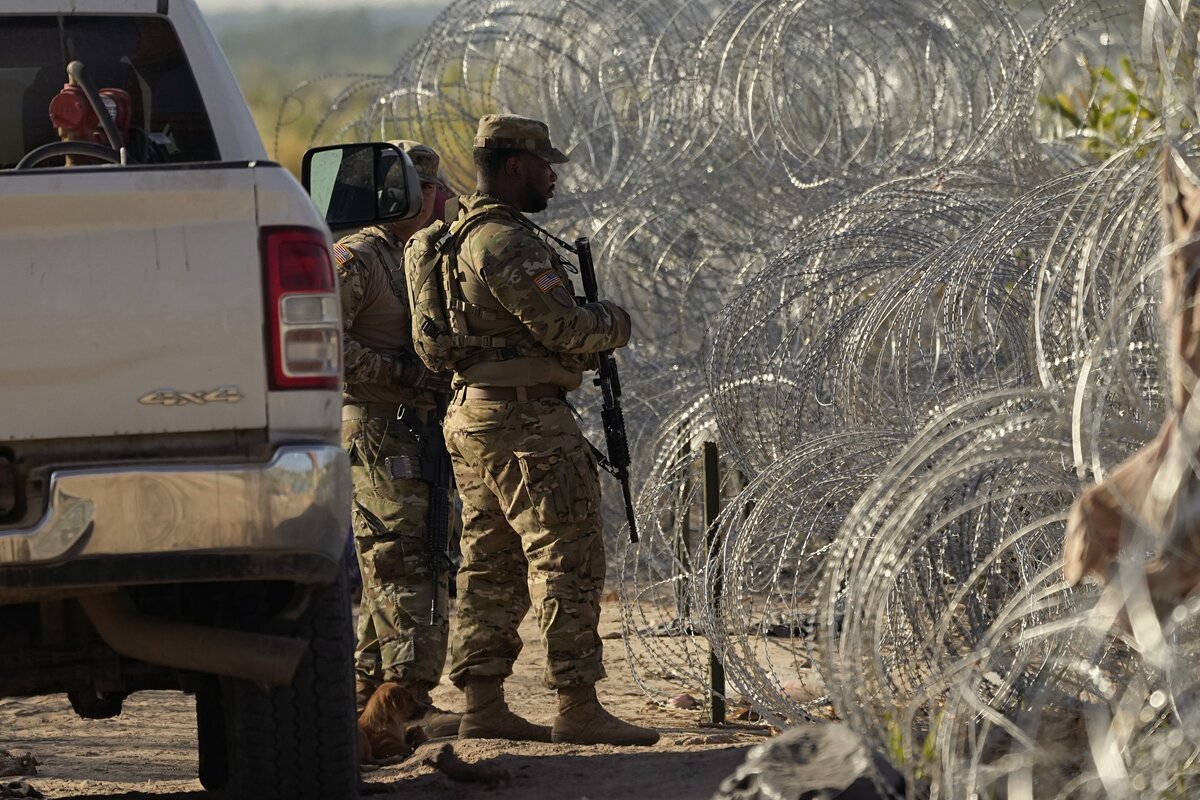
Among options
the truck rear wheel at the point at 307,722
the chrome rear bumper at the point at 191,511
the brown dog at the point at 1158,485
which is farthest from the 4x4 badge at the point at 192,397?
the brown dog at the point at 1158,485

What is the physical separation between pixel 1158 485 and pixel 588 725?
3023 millimetres

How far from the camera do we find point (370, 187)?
4.71 m

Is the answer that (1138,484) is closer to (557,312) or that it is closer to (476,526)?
(557,312)

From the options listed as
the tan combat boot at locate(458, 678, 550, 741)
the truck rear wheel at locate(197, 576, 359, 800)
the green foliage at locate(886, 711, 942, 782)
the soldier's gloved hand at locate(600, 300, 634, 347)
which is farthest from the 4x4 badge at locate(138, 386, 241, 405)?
the tan combat boot at locate(458, 678, 550, 741)

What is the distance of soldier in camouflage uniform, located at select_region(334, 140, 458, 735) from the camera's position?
577 centimetres

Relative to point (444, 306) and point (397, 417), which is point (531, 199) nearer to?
point (444, 306)

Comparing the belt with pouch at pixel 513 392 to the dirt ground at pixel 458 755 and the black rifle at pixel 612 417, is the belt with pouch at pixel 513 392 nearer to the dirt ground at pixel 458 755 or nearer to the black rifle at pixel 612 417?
the black rifle at pixel 612 417

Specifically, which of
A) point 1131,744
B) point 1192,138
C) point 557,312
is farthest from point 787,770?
point 557,312

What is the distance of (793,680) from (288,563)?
319cm

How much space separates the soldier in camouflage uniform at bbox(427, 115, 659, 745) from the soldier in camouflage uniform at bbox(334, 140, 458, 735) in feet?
0.70

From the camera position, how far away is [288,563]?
11.7 ft

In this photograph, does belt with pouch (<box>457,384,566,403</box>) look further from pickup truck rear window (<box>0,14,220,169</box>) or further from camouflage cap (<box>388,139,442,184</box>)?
pickup truck rear window (<box>0,14,220,169</box>)

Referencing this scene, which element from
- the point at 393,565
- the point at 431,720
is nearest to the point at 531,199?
the point at 393,565

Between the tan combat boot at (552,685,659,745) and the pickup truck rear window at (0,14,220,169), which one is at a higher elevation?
the pickup truck rear window at (0,14,220,169)
